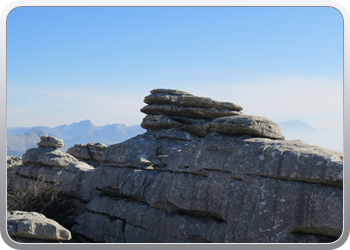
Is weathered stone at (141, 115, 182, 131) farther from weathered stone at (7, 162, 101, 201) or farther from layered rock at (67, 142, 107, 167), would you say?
layered rock at (67, 142, 107, 167)

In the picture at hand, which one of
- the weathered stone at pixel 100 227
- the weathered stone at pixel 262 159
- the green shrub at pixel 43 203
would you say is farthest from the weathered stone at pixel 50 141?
the weathered stone at pixel 262 159

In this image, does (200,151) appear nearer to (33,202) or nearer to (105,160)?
(105,160)

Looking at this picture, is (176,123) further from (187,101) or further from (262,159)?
(262,159)

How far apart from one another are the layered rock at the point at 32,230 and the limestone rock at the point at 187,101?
468 inches

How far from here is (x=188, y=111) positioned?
21.6 m

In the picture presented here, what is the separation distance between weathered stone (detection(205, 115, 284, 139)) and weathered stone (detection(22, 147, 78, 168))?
57.2 feet

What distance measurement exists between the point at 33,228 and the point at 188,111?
488 inches

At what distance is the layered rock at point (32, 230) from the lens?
456 inches

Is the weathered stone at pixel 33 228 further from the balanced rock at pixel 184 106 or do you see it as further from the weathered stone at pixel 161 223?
the balanced rock at pixel 184 106

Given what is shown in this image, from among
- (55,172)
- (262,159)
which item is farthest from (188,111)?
(55,172)

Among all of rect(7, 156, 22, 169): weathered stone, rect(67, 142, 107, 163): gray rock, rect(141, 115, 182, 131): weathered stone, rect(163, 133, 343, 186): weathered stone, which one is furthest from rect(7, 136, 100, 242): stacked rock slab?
rect(163, 133, 343, 186): weathered stone

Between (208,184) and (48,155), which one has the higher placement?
(48,155)

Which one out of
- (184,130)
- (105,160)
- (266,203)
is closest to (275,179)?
(266,203)

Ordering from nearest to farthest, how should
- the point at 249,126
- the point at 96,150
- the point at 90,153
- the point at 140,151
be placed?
the point at 249,126 → the point at 140,151 → the point at 96,150 → the point at 90,153
